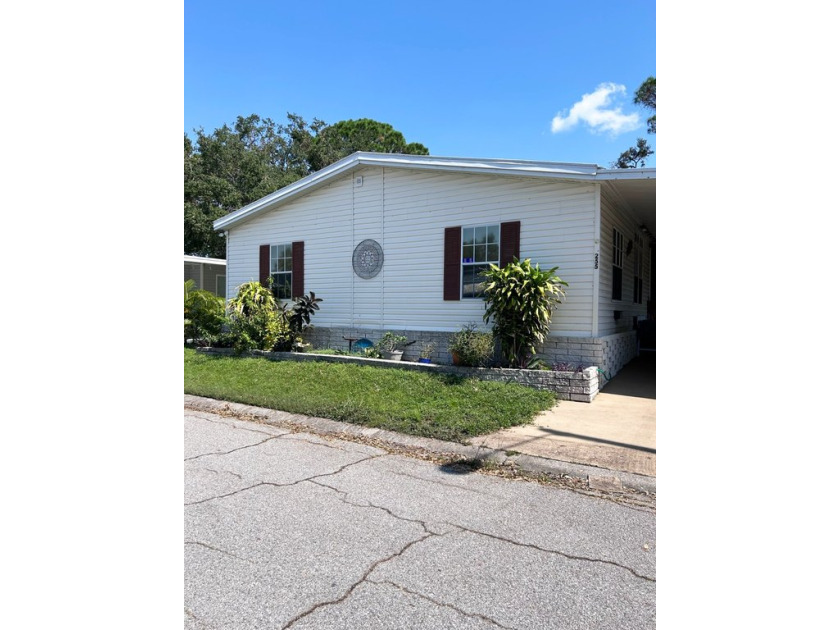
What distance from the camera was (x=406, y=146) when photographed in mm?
31422

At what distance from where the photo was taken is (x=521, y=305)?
7.05 meters

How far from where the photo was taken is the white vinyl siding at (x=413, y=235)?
7637 millimetres

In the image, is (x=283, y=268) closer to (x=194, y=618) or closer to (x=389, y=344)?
(x=389, y=344)

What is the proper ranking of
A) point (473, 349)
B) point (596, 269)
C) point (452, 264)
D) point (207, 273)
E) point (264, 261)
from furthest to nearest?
point (207, 273)
point (264, 261)
point (452, 264)
point (596, 269)
point (473, 349)

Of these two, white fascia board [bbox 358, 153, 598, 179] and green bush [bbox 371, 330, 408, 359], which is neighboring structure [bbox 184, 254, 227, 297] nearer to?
white fascia board [bbox 358, 153, 598, 179]

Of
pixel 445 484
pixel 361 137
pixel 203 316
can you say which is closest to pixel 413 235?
pixel 203 316

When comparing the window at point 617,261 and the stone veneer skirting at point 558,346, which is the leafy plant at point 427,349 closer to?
the stone veneer skirting at point 558,346

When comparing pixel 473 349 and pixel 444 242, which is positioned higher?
pixel 444 242

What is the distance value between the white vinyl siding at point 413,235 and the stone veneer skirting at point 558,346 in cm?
16

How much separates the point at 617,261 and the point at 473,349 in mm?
3733

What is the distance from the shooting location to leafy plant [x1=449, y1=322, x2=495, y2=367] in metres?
7.23

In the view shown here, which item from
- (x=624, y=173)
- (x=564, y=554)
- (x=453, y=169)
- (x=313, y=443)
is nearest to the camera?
(x=564, y=554)

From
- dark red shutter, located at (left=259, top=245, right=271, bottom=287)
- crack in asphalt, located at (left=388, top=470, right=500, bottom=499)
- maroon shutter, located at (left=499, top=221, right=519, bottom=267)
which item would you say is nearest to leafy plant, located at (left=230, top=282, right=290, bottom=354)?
dark red shutter, located at (left=259, top=245, right=271, bottom=287)

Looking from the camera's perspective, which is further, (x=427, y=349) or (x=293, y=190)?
(x=293, y=190)
